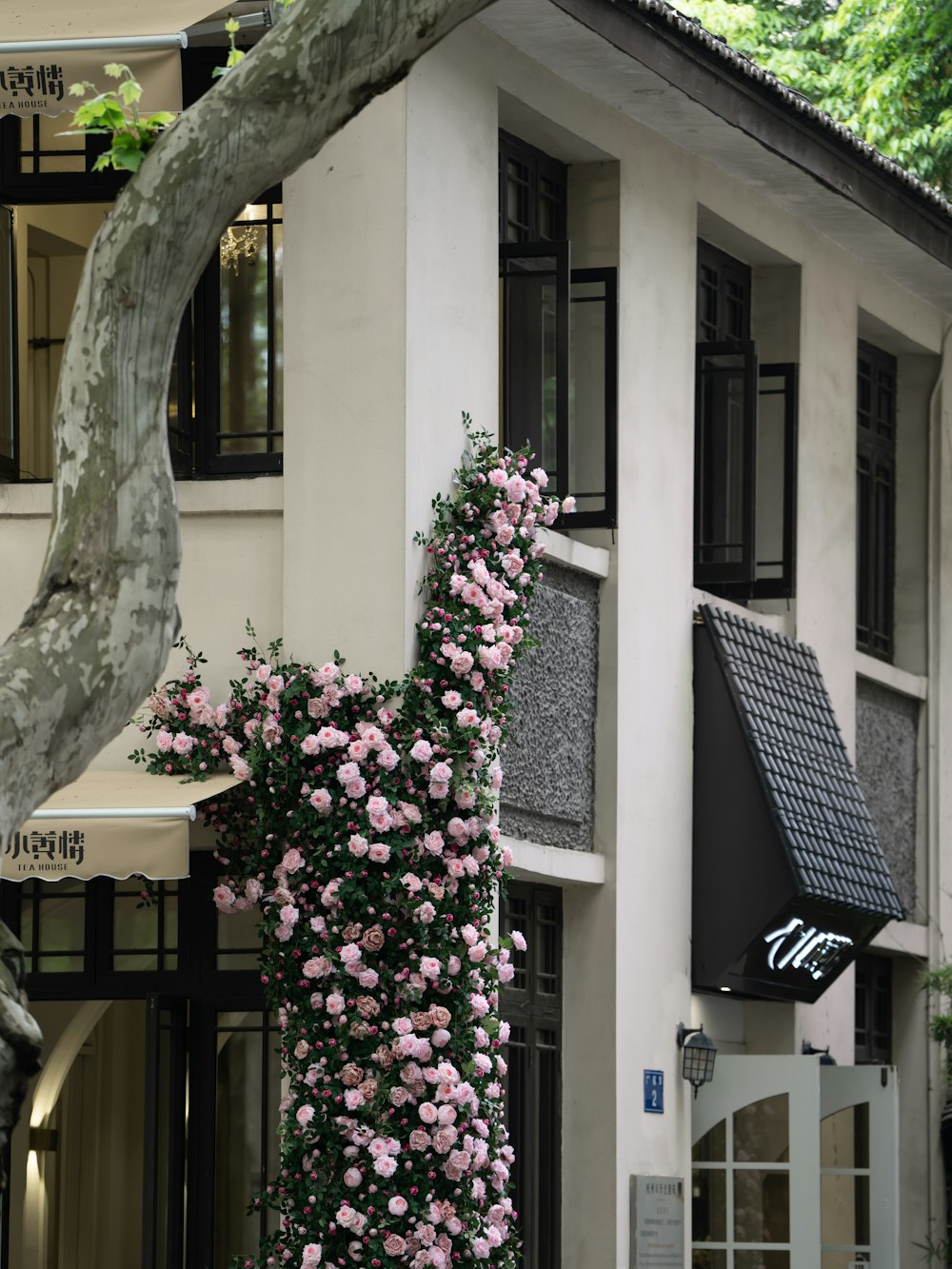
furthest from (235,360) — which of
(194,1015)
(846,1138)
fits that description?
(846,1138)

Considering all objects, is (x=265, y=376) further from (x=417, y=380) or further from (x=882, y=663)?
(x=882, y=663)

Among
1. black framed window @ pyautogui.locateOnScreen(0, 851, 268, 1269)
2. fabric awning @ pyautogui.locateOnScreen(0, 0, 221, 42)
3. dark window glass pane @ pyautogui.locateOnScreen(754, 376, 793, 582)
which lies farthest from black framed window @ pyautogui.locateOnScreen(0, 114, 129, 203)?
dark window glass pane @ pyautogui.locateOnScreen(754, 376, 793, 582)

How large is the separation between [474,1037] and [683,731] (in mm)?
3461

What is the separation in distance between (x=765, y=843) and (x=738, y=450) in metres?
2.71

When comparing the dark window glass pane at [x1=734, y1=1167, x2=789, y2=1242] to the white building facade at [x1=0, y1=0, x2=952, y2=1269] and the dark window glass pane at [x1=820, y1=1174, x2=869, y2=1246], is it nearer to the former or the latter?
the white building facade at [x1=0, y1=0, x2=952, y2=1269]

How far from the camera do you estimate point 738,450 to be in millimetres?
16328

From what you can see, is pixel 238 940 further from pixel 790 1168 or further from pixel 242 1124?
pixel 790 1168

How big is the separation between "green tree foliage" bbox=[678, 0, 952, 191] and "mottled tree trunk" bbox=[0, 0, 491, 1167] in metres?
16.8

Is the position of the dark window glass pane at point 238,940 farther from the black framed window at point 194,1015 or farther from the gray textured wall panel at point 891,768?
the gray textured wall panel at point 891,768

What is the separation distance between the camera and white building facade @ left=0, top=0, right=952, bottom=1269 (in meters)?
13.0

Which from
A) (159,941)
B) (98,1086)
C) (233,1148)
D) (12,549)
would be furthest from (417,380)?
(98,1086)

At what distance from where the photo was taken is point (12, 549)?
13383 millimetres

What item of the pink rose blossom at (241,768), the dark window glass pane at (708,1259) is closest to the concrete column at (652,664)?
the dark window glass pane at (708,1259)

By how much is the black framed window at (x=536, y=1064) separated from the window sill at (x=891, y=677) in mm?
4023
